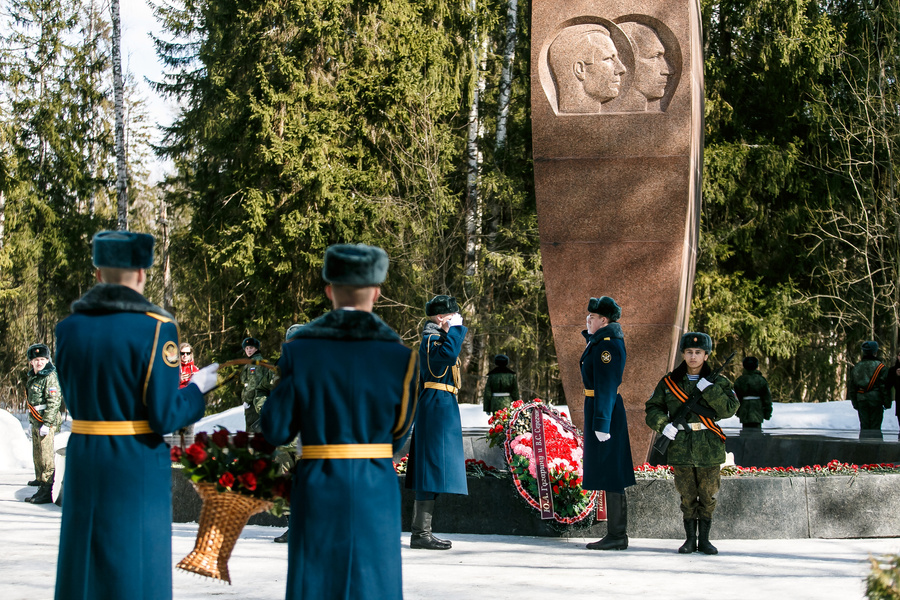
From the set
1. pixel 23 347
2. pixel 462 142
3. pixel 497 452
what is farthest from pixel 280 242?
pixel 23 347

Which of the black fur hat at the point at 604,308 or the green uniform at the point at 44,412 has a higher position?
the black fur hat at the point at 604,308

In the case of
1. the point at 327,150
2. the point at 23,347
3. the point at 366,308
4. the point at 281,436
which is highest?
the point at 327,150

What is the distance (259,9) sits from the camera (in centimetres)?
2131

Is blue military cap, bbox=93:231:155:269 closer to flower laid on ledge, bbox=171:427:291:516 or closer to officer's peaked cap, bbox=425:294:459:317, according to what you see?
flower laid on ledge, bbox=171:427:291:516

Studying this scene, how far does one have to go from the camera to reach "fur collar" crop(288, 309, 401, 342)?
11.5ft

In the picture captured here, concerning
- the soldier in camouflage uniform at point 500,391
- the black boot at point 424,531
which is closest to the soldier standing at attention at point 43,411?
the black boot at point 424,531

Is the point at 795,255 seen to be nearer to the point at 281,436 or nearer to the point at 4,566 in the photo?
the point at 4,566

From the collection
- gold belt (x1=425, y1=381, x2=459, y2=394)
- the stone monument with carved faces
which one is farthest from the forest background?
gold belt (x1=425, y1=381, x2=459, y2=394)

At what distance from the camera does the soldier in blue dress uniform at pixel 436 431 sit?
716 centimetres

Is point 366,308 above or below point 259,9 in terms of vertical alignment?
below

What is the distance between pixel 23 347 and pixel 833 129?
21723 millimetres

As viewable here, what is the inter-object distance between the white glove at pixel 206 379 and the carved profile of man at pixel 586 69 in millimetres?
5944

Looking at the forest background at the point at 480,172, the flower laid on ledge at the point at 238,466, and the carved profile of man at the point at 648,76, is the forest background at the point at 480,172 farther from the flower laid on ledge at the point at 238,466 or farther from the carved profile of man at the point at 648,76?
the flower laid on ledge at the point at 238,466

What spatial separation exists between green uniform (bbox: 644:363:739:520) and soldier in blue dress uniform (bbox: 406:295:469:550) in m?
1.38
